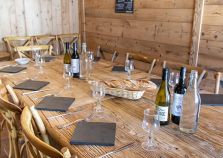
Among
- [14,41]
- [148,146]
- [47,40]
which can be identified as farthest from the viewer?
[47,40]

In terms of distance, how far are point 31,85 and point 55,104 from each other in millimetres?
479

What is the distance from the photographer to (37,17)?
4.47 m

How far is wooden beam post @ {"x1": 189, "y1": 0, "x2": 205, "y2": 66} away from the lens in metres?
2.74

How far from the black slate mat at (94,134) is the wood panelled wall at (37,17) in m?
3.64

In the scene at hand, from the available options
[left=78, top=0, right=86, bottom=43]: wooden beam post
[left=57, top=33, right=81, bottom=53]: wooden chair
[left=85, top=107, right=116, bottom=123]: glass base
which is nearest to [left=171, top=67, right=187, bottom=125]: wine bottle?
[left=85, top=107, right=116, bottom=123]: glass base

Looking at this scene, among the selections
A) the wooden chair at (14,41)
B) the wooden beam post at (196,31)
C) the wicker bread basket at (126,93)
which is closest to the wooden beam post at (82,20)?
the wooden chair at (14,41)

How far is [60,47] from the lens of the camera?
4867 millimetres

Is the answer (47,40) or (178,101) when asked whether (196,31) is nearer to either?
(178,101)

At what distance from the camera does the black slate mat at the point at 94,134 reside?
1.00m

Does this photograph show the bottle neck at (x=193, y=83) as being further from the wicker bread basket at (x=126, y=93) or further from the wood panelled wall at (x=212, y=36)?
the wood panelled wall at (x=212, y=36)

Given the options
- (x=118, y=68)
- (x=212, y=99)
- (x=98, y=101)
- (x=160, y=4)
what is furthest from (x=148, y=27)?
(x=98, y=101)

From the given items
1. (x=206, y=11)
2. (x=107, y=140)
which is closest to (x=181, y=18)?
(x=206, y=11)

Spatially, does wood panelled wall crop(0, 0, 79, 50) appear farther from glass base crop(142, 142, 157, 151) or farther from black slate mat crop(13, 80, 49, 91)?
glass base crop(142, 142, 157, 151)

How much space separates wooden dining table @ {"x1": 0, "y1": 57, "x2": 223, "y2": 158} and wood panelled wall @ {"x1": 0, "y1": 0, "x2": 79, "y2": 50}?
270cm
